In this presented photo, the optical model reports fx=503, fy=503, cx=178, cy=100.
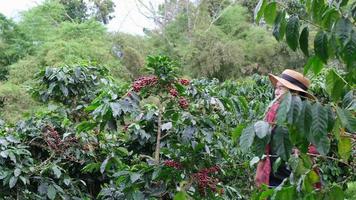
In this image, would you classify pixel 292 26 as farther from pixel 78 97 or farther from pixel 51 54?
pixel 51 54

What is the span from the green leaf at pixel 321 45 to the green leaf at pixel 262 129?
19 cm

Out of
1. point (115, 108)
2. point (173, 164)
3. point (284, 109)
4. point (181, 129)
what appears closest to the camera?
point (284, 109)

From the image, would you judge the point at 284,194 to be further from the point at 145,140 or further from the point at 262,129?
the point at 145,140

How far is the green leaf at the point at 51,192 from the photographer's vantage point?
2503 millimetres

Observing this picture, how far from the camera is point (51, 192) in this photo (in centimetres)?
253

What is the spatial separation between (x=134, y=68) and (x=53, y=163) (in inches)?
424

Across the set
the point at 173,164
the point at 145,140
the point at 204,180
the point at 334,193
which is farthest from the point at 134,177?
the point at 334,193

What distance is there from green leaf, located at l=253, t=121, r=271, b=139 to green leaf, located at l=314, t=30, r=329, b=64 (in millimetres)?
195

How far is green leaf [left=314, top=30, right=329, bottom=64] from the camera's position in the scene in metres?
1.04

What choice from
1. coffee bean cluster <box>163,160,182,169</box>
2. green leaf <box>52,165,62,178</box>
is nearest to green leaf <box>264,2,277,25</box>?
coffee bean cluster <box>163,160,182,169</box>

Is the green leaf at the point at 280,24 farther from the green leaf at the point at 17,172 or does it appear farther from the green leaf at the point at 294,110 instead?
the green leaf at the point at 17,172

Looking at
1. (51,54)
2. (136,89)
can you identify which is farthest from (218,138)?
(51,54)

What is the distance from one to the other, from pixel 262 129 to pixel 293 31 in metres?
0.21

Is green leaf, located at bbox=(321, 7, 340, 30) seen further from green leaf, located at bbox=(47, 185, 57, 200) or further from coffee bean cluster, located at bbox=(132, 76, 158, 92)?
green leaf, located at bbox=(47, 185, 57, 200)
